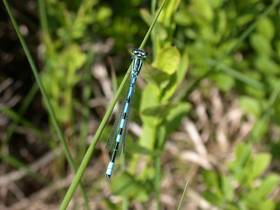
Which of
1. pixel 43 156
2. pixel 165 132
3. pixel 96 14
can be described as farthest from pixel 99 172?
pixel 165 132

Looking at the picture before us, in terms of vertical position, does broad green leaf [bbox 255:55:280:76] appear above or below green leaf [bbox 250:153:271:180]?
above

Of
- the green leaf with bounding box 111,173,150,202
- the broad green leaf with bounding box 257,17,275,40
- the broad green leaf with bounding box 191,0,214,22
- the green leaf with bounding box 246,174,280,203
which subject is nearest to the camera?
the green leaf with bounding box 111,173,150,202

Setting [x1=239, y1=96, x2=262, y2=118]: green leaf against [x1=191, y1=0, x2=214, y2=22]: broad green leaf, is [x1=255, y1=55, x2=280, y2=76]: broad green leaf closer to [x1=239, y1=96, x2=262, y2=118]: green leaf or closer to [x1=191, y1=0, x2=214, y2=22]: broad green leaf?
[x1=239, y1=96, x2=262, y2=118]: green leaf

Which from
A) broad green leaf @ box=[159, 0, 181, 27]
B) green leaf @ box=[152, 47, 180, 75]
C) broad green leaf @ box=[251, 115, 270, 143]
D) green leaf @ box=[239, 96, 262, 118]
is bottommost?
broad green leaf @ box=[251, 115, 270, 143]

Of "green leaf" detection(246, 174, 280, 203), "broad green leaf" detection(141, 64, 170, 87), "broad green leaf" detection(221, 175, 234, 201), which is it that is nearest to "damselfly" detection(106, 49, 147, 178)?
"broad green leaf" detection(141, 64, 170, 87)

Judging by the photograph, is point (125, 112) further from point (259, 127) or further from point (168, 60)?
point (259, 127)

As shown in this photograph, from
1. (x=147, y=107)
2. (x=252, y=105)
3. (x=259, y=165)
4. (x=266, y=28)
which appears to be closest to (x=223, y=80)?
(x=252, y=105)
